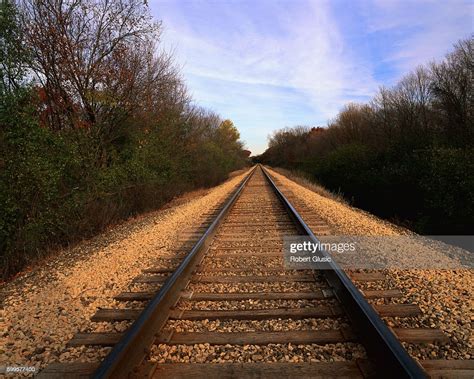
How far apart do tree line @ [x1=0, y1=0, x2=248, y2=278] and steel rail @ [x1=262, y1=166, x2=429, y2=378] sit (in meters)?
5.91

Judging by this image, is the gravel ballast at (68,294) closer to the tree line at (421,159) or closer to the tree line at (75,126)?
the tree line at (75,126)

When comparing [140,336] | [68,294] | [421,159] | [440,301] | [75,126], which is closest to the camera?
[140,336]

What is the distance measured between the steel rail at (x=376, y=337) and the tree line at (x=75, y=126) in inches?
233

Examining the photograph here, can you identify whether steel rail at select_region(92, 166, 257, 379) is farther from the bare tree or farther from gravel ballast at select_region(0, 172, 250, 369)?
the bare tree

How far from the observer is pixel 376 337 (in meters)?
2.85

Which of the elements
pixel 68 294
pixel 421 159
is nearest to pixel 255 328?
pixel 68 294

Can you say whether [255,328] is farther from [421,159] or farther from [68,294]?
[421,159]

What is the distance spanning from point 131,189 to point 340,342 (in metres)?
11.2

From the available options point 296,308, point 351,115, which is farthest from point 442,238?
point 351,115

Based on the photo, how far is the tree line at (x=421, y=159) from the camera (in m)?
11.5

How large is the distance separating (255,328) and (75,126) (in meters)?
9.80

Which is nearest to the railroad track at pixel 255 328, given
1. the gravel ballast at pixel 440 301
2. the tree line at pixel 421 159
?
the gravel ballast at pixel 440 301

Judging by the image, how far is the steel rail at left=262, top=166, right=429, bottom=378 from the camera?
2.41 meters

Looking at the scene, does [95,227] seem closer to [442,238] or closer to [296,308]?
[296,308]
